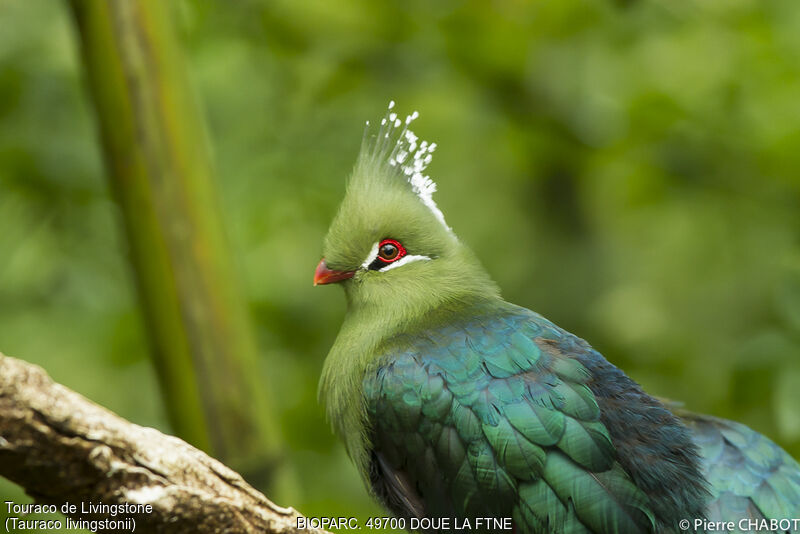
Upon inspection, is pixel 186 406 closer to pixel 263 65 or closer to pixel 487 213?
pixel 263 65

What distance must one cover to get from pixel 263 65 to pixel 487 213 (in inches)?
69.6

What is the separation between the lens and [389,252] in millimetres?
3135

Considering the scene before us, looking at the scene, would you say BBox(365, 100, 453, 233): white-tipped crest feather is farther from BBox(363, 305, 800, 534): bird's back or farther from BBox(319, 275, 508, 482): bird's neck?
BBox(363, 305, 800, 534): bird's back

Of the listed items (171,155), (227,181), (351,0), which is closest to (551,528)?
(171,155)

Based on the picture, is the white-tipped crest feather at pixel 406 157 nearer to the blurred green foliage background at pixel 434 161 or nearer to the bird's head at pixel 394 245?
the bird's head at pixel 394 245

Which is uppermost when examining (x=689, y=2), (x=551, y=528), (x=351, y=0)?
(x=351, y=0)

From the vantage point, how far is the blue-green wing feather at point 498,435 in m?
2.45

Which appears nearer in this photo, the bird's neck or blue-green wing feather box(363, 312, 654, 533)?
blue-green wing feather box(363, 312, 654, 533)

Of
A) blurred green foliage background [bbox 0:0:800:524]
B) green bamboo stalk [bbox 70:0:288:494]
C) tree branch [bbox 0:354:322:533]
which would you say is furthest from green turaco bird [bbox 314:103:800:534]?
blurred green foliage background [bbox 0:0:800:524]

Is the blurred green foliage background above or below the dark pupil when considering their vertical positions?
above

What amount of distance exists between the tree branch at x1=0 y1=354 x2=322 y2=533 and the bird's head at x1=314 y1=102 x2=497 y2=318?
1.28 meters

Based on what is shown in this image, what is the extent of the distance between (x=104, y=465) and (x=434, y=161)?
12.0ft

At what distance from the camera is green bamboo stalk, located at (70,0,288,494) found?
8.97 feet

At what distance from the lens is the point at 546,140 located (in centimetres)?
483
